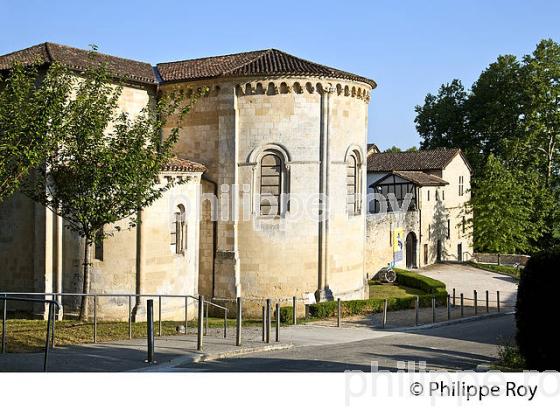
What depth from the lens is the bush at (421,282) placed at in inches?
1323

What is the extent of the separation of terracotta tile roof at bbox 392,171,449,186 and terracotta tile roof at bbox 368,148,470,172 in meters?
1.11

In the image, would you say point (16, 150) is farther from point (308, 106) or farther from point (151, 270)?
point (308, 106)

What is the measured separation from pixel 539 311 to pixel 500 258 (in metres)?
41.3

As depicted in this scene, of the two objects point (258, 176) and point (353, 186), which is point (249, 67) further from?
point (353, 186)

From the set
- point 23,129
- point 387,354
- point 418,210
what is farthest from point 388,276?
point 23,129

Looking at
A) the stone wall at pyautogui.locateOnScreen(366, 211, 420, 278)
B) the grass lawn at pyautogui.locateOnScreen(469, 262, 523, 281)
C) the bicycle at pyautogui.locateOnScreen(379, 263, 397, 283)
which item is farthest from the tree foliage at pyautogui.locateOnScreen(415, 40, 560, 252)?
the bicycle at pyautogui.locateOnScreen(379, 263, 397, 283)

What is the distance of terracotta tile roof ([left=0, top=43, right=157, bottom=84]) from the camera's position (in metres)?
23.3

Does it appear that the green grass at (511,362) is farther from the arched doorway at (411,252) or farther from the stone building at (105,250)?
the arched doorway at (411,252)

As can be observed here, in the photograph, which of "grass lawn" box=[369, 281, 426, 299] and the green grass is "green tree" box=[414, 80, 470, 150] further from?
the green grass

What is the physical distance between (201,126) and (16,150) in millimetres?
11527

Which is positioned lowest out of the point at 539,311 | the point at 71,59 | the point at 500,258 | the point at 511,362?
the point at 511,362

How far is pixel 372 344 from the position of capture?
17656mm

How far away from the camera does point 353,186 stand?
28672 mm

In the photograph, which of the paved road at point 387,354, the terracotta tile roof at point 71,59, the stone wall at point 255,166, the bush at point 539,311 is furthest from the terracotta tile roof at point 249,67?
the bush at point 539,311
